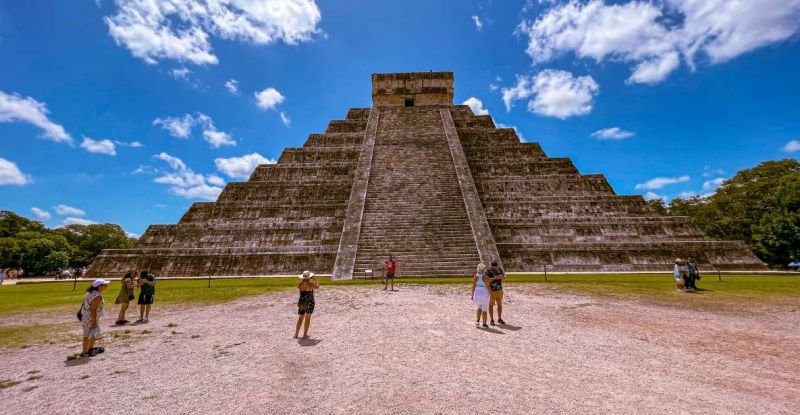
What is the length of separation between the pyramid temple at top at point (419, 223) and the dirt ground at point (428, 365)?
7.35 meters

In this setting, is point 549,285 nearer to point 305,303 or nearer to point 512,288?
point 512,288

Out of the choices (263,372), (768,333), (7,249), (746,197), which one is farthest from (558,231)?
(7,249)

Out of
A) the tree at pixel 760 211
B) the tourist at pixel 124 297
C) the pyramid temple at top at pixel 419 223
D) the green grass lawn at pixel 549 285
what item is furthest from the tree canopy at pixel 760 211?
the tourist at pixel 124 297

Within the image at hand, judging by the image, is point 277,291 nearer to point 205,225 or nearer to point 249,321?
point 249,321

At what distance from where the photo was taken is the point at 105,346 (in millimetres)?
6227

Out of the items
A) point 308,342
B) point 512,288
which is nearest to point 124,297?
point 308,342

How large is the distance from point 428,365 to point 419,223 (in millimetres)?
12274

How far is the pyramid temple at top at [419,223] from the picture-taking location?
52.7ft

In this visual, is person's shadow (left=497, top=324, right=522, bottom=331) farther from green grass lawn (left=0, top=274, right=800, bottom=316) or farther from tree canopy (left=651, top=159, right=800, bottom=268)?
tree canopy (left=651, top=159, right=800, bottom=268)

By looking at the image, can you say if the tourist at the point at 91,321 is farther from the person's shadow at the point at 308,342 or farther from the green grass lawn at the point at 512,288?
the person's shadow at the point at 308,342

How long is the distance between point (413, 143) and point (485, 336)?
19.8 m

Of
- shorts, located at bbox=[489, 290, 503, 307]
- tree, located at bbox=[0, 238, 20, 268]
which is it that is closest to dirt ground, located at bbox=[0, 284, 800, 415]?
shorts, located at bbox=[489, 290, 503, 307]

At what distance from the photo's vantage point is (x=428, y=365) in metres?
4.98

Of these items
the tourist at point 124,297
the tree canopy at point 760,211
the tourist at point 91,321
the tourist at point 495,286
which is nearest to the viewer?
the tourist at point 91,321
